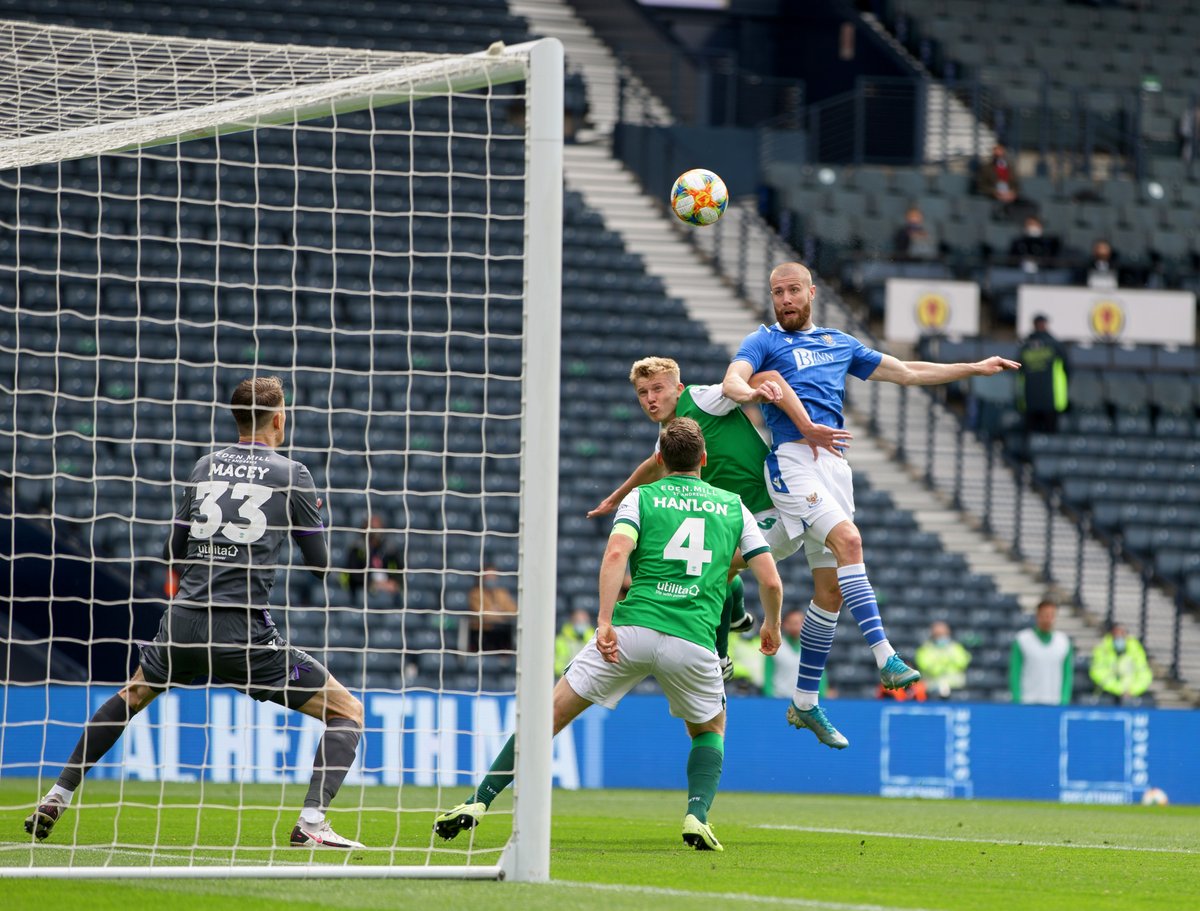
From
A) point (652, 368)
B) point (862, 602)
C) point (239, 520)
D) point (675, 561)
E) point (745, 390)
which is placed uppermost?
point (652, 368)

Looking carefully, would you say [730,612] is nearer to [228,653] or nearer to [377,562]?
[228,653]

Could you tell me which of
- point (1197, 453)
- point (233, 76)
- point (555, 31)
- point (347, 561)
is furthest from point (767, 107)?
point (233, 76)

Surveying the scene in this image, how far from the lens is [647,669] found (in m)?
7.48

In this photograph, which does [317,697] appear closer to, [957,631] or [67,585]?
[67,585]

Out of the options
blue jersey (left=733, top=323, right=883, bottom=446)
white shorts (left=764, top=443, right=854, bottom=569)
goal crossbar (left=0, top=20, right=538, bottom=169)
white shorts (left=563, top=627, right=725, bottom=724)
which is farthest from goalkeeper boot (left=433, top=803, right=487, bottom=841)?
goal crossbar (left=0, top=20, right=538, bottom=169)

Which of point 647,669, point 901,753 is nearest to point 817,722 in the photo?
point 647,669

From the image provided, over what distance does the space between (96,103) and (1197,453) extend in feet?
58.0

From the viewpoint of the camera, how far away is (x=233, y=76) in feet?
30.2

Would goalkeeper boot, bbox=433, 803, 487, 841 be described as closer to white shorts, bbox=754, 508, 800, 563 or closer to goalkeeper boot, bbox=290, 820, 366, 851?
goalkeeper boot, bbox=290, 820, 366, 851

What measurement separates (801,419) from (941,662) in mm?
10144

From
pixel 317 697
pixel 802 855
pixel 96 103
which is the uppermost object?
pixel 96 103

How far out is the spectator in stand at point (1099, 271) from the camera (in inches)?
977

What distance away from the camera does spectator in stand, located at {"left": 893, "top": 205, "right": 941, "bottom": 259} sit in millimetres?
25203

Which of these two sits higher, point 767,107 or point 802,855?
point 767,107
